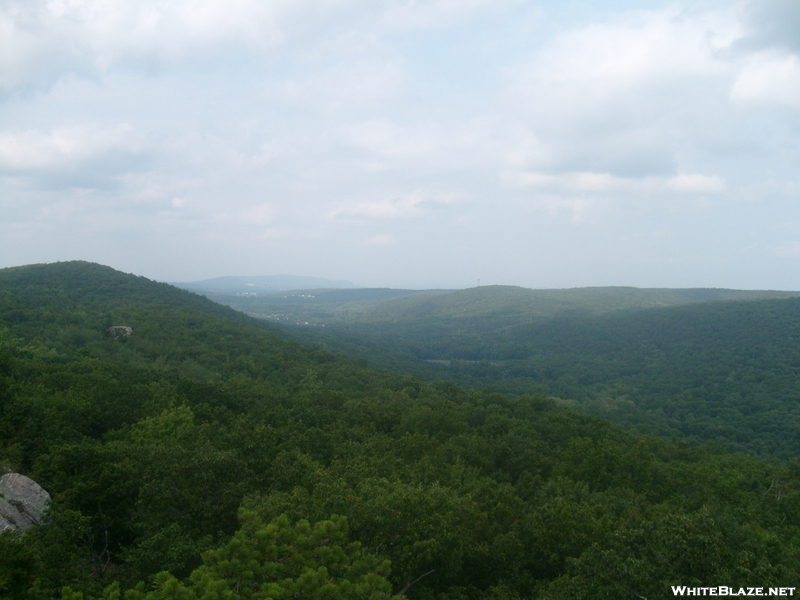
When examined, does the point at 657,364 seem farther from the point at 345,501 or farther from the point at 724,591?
the point at 345,501

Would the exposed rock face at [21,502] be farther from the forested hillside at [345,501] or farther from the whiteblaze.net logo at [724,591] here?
the whiteblaze.net logo at [724,591]

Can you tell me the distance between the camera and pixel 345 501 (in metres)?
14.7

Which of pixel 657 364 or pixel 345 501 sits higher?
pixel 345 501

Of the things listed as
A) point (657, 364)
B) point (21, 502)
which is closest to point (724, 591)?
point (21, 502)

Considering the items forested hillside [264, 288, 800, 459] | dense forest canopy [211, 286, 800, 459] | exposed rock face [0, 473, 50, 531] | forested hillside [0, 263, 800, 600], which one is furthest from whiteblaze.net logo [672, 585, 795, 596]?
dense forest canopy [211, 286, 800, 459]

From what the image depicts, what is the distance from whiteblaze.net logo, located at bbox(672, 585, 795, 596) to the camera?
1002 cm

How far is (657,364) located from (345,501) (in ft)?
420

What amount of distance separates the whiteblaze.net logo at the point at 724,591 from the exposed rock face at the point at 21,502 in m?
16.7

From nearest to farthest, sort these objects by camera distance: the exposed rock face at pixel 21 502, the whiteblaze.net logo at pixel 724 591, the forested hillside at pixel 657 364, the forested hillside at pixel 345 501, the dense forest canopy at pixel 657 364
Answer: the whiteblaze.net logo at pixel 724 591, the forested hillside at pixel 345 501, the exposed rock face at pixel 21 502, the dense forest canopy at pixel 657 364, the forested hillside at pixel 657 364

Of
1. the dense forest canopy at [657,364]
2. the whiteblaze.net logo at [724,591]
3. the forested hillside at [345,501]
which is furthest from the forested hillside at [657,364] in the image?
the whiteblaze.net logo at [724,591]

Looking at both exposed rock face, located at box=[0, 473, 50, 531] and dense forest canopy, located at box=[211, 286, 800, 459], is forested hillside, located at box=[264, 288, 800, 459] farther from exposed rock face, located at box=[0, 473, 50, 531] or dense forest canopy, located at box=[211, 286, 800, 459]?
exposed rock face, located at box=[0, 473, 50, 531]

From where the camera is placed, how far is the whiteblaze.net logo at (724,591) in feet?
32.9

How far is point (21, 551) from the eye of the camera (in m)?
10.2

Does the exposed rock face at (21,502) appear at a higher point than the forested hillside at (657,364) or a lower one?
higher
